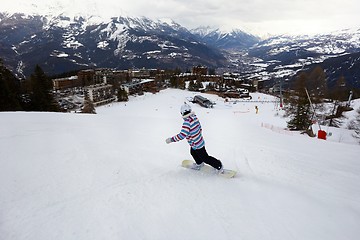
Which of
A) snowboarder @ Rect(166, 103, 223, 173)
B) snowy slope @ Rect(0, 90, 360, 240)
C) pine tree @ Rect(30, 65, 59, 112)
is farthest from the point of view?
pine tree @ Rect(30, 65, 59, 112)

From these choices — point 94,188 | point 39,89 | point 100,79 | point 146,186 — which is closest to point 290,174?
point 146,186

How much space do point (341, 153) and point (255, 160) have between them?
4.38m

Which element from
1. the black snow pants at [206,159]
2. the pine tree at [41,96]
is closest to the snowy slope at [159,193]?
the black snow pants at [206,159]

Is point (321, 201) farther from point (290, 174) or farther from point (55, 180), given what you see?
point (55, 180)

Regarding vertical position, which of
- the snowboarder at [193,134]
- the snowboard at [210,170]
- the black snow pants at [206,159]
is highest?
the snowboarder at [193,134]

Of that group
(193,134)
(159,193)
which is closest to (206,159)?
(193,134)

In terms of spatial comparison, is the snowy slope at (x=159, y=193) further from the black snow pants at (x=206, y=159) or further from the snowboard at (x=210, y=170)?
the black snow pants at (x=206, y=159)

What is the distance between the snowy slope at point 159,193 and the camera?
3.85 metres

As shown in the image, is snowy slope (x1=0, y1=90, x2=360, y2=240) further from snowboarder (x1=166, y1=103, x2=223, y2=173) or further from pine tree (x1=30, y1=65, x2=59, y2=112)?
pine tree (x1=30, y1=65, x2=59, y2=112)

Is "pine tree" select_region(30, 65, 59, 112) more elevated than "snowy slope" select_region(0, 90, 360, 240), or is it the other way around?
"snowy slope" select_region(0, 90, 360, 240)

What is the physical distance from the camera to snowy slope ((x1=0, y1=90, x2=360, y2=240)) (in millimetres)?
3846

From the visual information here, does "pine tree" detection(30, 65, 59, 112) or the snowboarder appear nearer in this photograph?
the snowboarder

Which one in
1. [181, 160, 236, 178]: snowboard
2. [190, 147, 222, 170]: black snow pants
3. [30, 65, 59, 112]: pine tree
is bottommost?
[30, 65, 59, 112]: pine tree

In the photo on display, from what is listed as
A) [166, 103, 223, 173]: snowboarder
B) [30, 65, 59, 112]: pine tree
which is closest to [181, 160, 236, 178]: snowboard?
[166, 103, 223, 173]: snowboarder
